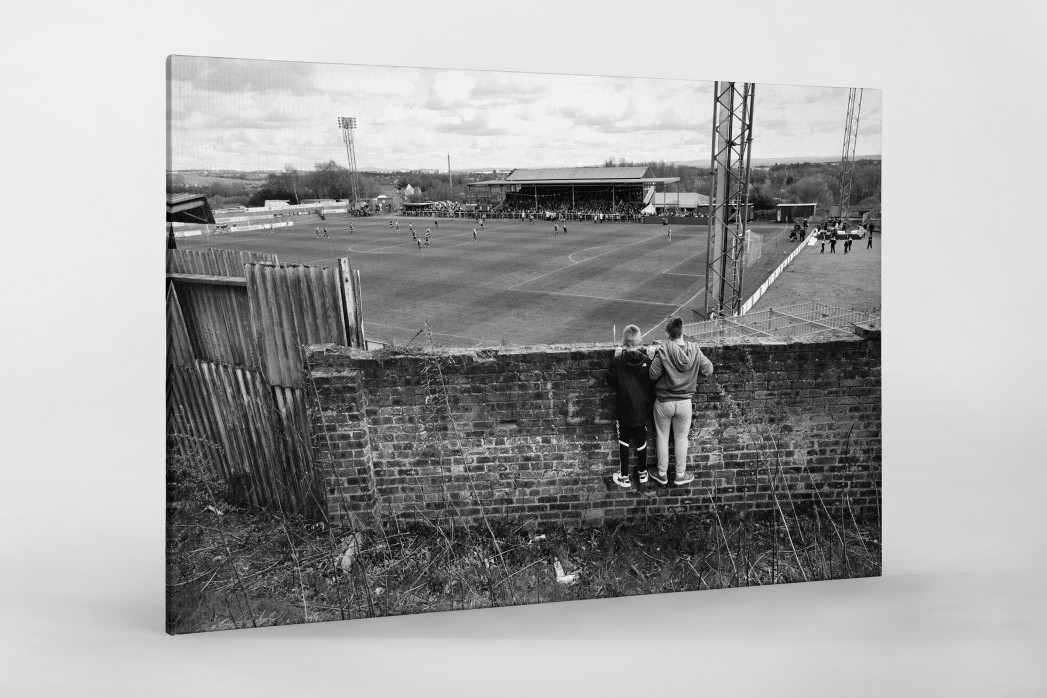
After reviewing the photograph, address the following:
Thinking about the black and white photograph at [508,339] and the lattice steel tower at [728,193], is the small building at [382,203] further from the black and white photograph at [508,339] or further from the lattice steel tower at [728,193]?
the lattice steel tower at [728,193]

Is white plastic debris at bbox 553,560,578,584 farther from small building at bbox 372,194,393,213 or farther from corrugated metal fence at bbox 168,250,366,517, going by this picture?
small building at bbox 372,194,393,213

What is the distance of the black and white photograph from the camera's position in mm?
Answer: 5555

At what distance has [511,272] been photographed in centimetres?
627

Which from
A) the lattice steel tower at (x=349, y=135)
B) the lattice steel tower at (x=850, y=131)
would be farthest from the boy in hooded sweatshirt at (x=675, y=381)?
the lattice steel tower at (x=349, y=135)

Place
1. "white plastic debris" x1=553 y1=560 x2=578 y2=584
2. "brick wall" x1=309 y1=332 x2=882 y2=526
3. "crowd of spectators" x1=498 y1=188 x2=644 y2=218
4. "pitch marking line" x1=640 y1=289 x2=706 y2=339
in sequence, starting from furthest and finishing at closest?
"crowd of spectators" x1=498 y1=188 x2=644 y2=218
"pitch marking line" x1=640 y1=289 x2=706 y2=339
"white plastic debris" x1=553 y1=560 x2=578 y2=584
"brick wall" x1=309 y1=332 x2=882 y2=526

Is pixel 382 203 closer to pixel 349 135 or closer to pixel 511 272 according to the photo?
pixel 349 135

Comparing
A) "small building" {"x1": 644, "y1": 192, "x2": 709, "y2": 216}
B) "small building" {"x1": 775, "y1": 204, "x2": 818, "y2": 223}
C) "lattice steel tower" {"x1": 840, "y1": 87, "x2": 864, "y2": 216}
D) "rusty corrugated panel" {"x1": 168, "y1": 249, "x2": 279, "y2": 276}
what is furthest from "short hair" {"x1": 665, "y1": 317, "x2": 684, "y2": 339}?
"rusty corrugated panel" {"x1": 168, "y1": 249, "x2": 279, "y2": 276}

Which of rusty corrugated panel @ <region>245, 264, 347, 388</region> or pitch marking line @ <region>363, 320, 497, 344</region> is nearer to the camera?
rusty corrugated panel @ <region>245, 264, 347, 388</region>

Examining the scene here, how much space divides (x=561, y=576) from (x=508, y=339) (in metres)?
1.67

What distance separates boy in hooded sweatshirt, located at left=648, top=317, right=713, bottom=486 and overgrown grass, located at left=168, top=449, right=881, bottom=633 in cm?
63
